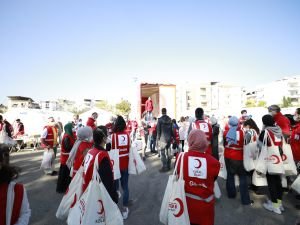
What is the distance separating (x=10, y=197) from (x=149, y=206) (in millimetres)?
3783

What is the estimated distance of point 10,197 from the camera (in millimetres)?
1778

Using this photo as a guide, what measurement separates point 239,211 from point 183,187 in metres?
2.94

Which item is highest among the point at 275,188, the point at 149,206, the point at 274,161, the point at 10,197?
the point at 10,197

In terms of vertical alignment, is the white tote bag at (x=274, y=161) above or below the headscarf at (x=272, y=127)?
below

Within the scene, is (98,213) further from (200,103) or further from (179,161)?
(200,103)

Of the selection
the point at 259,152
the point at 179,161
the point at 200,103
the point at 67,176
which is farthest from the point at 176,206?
the point at 200,103

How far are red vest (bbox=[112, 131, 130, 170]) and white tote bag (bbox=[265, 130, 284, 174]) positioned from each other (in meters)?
3.00

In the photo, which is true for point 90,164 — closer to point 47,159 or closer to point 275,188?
point 275,188

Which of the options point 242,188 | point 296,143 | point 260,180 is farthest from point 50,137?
point 296,143

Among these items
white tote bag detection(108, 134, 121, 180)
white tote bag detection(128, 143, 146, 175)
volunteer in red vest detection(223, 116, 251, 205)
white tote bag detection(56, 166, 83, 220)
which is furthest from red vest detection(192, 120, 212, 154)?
white tote bag detection(56, 166, 83, 220)

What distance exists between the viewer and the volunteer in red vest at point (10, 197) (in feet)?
5.78

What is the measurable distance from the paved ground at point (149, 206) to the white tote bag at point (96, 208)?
1723mm

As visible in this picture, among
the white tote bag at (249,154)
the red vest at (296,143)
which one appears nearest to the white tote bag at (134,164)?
the white tote bag at (249,154)

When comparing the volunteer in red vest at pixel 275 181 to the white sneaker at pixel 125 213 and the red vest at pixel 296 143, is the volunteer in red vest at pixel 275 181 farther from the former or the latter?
the white sneaker at pixel 125 213
